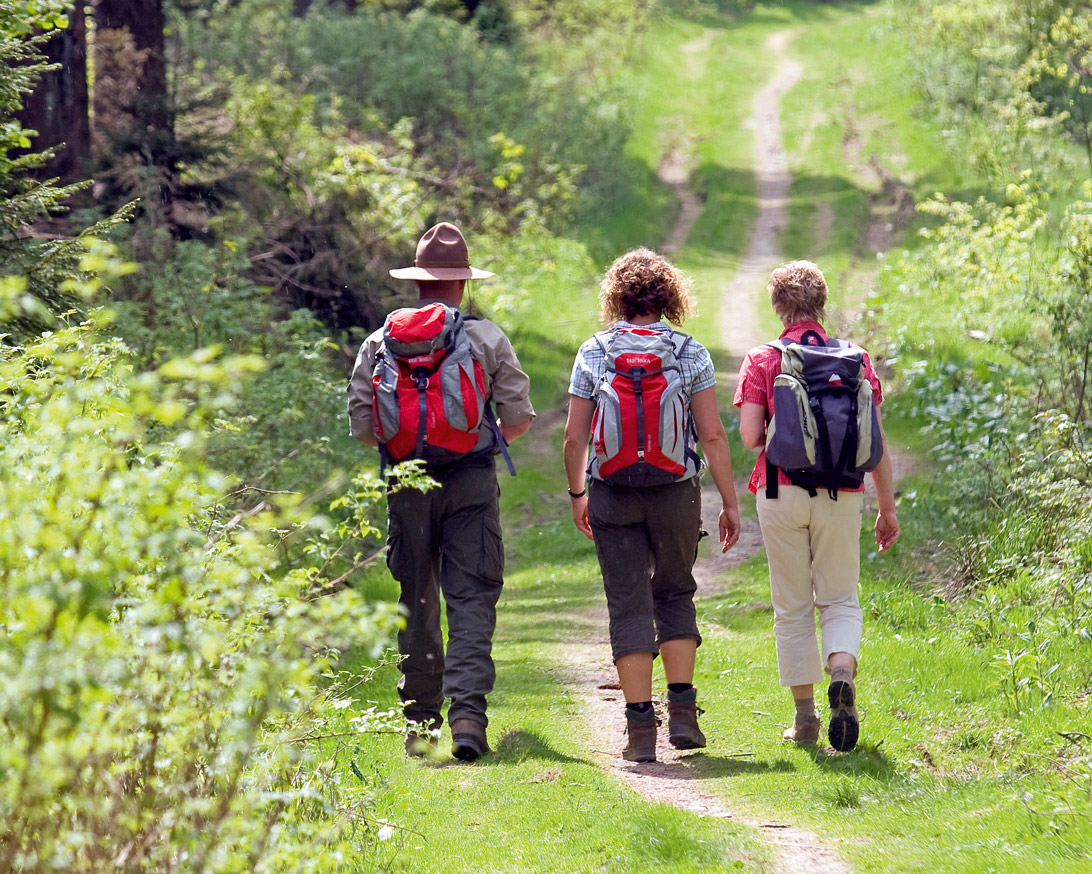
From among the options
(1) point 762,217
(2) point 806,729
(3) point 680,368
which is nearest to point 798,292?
(3) point 680,368

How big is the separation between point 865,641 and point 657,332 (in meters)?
2.85

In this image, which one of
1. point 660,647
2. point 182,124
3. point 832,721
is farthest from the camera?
point 182,124

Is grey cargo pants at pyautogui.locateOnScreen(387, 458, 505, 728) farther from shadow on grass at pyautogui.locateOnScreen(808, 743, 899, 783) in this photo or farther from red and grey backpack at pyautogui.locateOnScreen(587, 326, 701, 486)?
shadow on grass at pyautogui.locateOnScreen(808, 743, 899, 783)

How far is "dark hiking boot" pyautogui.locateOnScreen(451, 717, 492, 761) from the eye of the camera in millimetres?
5547

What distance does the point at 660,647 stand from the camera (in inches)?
227

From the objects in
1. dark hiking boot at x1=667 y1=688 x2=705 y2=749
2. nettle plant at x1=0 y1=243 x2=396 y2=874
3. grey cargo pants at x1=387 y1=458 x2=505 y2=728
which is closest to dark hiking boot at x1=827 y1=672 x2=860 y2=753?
dark hiking boot at x1=667 y1=688 x2=705 y2=749

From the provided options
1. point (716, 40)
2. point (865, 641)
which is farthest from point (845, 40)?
Result: point (865, 641)

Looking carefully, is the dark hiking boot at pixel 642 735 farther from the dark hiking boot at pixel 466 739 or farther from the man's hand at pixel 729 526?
the man's hand at pixel 729 526

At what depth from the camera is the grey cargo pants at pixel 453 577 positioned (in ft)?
18.6

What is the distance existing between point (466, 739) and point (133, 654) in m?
3.15

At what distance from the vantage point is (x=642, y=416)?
17.5ft

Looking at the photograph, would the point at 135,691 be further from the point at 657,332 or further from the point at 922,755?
the point at 922,755

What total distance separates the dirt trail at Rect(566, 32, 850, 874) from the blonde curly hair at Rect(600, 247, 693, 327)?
209 cm

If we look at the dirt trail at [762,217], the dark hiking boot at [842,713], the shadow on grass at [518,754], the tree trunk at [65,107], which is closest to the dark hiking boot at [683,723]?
the shadow on grass at [518,754]
